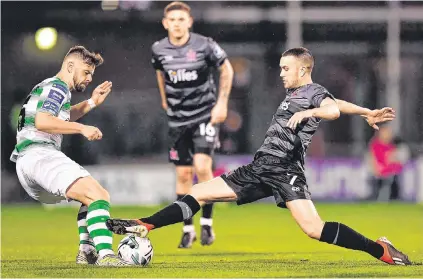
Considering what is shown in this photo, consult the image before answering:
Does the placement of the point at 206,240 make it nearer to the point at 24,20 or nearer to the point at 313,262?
the point at 313,262

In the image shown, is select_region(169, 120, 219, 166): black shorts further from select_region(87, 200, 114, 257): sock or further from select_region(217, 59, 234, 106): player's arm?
select_region(87, 200, 114, 257): sock

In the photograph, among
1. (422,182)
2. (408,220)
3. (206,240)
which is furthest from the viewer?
(422,182)

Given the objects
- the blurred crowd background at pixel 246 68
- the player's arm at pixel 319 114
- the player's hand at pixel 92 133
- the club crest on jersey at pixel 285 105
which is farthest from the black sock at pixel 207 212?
the blurred crowd background at pixel 246 68

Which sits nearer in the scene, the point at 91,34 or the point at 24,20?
the point at 24,20

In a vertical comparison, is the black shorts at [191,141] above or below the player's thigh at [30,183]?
above

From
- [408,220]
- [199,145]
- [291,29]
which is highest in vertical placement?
[291,29]

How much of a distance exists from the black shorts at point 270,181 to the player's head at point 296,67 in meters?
0.64

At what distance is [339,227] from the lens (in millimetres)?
8734

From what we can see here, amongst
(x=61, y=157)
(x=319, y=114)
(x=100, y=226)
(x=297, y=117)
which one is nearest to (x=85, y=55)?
(x=61, y=157)

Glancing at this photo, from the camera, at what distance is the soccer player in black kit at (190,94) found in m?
11.5

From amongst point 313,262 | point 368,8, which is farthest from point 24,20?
point 313,262

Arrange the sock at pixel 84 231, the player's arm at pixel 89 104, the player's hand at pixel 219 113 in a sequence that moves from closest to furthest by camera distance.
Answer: the sock at pixel 84 231 → the player's arm at pixel 89 104 → the player's hand at pixel 219 113

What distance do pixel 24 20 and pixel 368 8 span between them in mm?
8691

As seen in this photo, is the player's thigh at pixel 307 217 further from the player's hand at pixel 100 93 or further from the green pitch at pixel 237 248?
the player's hand at pixel 100 93
